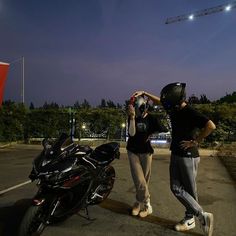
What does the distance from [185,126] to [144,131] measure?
811 mm

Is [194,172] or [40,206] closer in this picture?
[40,206]

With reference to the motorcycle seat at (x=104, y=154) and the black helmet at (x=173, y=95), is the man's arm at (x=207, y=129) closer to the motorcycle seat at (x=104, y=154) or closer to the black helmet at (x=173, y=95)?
the black helmet at (x=173, y=95)

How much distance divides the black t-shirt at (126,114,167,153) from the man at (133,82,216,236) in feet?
1.86

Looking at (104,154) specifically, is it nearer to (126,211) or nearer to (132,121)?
(132,121)

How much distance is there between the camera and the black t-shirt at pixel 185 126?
182 inches

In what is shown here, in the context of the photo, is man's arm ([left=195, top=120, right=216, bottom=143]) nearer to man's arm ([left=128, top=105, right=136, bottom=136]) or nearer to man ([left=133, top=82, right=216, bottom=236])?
man ([left=133, top=82, right=216, bottom=236])

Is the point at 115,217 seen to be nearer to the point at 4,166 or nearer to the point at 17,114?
the point at 4,166

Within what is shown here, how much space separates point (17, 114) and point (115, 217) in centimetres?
1163

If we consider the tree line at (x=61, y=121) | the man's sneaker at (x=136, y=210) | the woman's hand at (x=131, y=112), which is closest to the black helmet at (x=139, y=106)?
the woman's hand at (x=131, y=112)

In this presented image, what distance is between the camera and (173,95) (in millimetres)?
4734

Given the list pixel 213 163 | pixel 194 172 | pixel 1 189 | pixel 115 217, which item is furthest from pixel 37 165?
pixel 213 163

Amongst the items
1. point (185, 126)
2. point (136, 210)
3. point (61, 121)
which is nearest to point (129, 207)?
point (136, 210)

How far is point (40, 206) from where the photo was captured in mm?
4379

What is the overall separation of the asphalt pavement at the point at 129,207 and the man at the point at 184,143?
0.48 m
